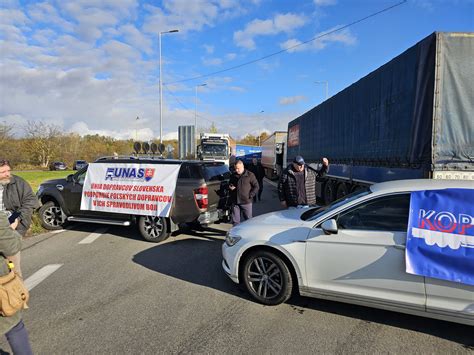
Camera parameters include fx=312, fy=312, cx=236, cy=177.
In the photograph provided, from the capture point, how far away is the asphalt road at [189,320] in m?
3.03

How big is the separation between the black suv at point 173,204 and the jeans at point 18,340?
4064mm

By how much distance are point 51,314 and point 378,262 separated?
373cm

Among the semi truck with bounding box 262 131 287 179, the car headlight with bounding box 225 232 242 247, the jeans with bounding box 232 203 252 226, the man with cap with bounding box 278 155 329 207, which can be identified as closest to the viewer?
the car headlight with bounding box 225 232 242 247

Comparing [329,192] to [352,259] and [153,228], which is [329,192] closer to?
[153,228]

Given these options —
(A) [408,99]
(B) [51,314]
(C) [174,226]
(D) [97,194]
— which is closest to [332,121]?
(A) [408,99]

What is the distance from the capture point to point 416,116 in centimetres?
548

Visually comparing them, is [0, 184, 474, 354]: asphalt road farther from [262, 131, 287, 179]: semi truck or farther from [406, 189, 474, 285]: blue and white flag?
[262, 131, 287, 179]: semi truck

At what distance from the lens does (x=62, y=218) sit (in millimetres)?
7750

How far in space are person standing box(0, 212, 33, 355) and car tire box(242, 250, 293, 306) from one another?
92.2 inches

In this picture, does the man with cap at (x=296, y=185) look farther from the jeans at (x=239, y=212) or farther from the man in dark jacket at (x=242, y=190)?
the jeans at (x=239, y=212)

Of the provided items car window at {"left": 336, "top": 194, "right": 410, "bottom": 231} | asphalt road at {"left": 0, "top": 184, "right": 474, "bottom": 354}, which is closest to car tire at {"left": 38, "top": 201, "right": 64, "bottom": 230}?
asphalt road at {"left": 0, "top": 184, "right": 474, "bottom": 354}

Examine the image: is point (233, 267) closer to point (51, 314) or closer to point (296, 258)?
point (296, 258)

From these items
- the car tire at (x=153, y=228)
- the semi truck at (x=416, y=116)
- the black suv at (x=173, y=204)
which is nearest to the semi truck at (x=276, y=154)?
the semi truck at (x=416, y=116)

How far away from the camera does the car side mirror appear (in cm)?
332
